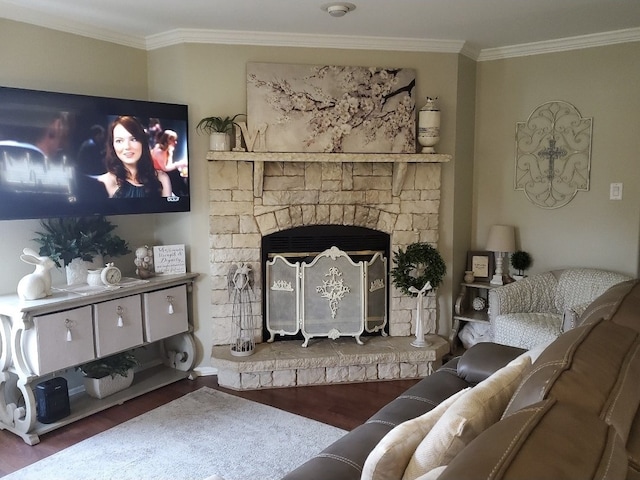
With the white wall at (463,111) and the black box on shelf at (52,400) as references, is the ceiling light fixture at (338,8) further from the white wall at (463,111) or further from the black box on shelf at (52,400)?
the black box on shelf at (52,400)

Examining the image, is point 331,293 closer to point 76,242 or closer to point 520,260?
point 520,260

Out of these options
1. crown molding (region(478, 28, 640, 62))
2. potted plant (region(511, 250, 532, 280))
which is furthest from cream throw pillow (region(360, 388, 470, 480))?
crown molding (region(478, 28, 640, 62))

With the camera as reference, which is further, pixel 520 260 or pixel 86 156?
pixel 520 260

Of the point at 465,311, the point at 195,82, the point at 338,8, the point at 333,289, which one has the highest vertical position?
the point at 338,8

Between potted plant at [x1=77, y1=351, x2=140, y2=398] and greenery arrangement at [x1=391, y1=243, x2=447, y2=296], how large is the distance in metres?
1.96

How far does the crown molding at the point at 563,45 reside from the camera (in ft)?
12.1

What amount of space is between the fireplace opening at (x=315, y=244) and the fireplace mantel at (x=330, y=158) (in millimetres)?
375

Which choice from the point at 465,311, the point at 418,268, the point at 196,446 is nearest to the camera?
the point at 196,446

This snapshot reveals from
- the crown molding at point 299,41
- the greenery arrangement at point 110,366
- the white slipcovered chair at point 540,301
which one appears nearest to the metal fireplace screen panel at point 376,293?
the white slipcovered chair at point 540,301

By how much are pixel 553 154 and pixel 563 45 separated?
80cm

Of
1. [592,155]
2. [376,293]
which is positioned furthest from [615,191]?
[376,293]

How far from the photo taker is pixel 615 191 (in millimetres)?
3846

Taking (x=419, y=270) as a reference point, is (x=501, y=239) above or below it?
above

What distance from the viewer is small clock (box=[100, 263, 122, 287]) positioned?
3.31 meters
